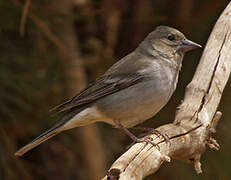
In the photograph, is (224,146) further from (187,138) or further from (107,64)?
(187,138)

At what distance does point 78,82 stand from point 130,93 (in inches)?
51.2

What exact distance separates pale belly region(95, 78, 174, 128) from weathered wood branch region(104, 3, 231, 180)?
11.9 inches

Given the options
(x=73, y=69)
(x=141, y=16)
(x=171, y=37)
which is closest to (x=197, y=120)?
(x=171, y=37)

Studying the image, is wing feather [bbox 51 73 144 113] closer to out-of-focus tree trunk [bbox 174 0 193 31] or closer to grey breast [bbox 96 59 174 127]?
grey breast [bbox 96 59 174 127]

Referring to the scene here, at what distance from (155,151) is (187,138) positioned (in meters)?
0.38

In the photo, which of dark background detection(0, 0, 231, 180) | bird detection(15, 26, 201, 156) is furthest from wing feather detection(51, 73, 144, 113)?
dark background detection(0, 0, 231, 180)

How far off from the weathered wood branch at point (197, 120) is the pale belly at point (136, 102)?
0.30m

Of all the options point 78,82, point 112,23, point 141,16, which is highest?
point 141,16

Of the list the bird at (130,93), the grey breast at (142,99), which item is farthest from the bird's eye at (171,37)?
the grey breast at (142,99)

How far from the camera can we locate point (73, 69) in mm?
5309

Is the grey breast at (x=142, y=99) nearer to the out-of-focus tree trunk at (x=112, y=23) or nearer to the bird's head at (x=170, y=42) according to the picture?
the bird's head at (x=170, y=42)

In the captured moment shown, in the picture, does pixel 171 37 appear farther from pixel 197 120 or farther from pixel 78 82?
pixel 78 82

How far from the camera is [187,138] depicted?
141 inches

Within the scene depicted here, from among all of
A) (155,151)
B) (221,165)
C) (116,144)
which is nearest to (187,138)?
(155,151)
